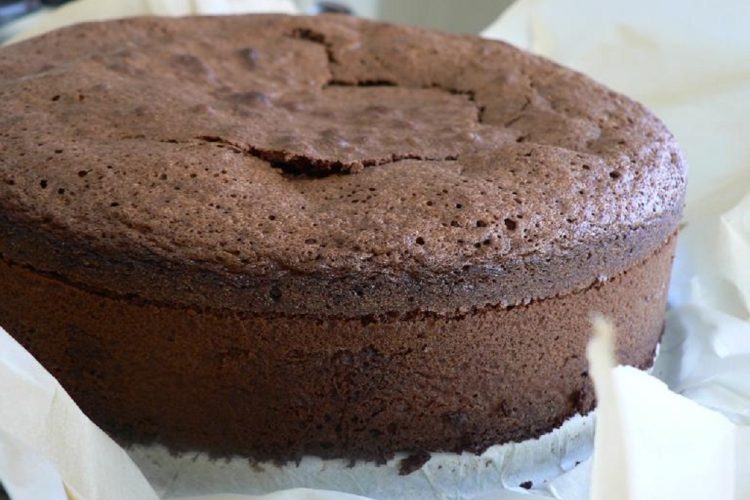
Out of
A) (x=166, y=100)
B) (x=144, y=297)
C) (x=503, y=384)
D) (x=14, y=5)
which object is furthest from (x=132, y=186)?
(x=14, y=5)

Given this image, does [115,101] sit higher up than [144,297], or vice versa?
[115,101]

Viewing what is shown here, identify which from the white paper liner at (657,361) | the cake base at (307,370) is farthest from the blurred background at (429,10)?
the cake base at (307,370)

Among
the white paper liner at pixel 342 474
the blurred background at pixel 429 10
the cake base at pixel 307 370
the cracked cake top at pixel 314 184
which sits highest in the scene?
the blurred background at pixel 429 10

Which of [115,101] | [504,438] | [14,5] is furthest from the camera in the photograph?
[14,5]

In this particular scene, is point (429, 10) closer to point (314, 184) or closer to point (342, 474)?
point (314, 184)

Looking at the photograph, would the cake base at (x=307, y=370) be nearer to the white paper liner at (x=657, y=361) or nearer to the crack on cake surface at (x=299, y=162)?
the white paper liner at (x=657, y=361)

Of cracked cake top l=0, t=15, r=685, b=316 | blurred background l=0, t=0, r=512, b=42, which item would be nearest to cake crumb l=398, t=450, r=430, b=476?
cracked cake top l=0, t=15, r=685, b=316

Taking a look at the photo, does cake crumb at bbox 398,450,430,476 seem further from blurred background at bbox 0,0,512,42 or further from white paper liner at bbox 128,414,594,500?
blurred background at bbox 0,0,512,42

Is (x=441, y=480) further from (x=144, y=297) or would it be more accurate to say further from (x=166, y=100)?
(x=166, y=100)
